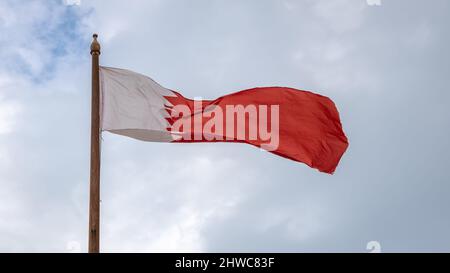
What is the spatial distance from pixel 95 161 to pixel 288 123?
544 cm

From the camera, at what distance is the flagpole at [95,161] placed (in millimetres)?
16663

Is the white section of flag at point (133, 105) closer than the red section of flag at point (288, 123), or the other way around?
the white section of flag at point (133, 105)

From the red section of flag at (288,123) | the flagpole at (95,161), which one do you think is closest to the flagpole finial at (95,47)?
the flagpole at (95,161)

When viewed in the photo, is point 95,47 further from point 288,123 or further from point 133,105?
point 288,123

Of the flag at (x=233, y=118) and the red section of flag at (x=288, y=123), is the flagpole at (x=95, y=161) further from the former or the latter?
the red section of flag at (x=288, y=123)

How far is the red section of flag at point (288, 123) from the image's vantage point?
1980 centimetres

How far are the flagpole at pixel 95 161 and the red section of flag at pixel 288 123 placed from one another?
211cm

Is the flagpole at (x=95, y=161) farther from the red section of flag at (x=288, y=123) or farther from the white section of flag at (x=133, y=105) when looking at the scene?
the red section of flag at (x=288, y=123)

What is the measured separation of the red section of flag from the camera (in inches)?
779

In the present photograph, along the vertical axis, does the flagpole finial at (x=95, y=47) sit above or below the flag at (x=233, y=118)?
above

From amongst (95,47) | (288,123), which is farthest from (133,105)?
(288,123)

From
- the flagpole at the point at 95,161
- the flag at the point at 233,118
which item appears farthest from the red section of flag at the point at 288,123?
the flagpole at the point at 95,161
